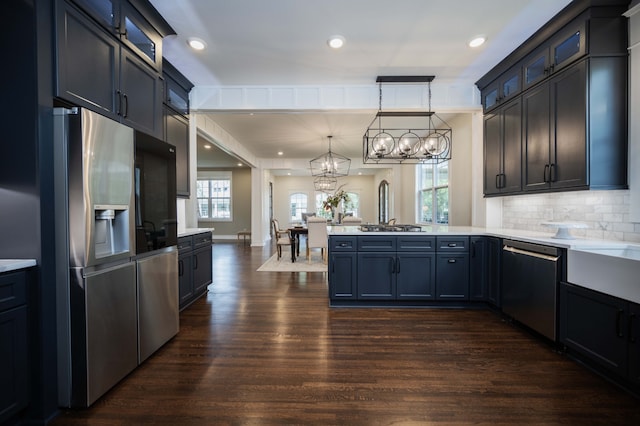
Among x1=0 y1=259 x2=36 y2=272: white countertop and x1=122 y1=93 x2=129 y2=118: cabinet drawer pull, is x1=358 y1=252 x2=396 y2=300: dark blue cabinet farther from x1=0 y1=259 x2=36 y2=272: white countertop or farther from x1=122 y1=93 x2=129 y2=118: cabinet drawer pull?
x1=0 y1=259 x2=36 y2=272: white countertop

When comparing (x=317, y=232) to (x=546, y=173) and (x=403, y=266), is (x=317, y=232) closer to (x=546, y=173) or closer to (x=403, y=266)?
(x=403, y=266)

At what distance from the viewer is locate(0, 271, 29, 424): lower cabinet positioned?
1.39 m

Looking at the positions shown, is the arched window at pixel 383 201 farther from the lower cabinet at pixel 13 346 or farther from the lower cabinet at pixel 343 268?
the lower cabinet at pixel 13 346

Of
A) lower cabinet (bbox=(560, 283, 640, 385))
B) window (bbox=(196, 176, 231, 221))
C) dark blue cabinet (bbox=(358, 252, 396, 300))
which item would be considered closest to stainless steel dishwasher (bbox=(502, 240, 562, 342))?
lower cabinet (bbox=(560, 283, 640, 385))

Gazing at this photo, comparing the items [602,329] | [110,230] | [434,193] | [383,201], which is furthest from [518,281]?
[383,201]

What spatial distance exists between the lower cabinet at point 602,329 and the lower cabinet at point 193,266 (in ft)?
11.9

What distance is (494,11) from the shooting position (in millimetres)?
2496

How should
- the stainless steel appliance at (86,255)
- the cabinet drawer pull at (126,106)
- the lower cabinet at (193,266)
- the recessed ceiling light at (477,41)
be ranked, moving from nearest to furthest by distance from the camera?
the stainless steel appliance at (86,255) → the cabinet drawer pull at (126,106) → the recessed ceiling light at (477,41) → the lower cabinet at (193,266)

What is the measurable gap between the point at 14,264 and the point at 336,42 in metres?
3.02

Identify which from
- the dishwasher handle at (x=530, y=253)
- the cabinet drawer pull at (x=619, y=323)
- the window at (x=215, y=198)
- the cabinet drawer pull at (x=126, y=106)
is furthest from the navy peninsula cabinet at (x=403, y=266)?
the window at (x=215, y=198)

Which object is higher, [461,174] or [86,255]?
[461,174]

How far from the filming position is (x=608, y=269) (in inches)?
74.1

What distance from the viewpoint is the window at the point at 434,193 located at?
590cm

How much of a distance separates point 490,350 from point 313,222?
13.6 ft
